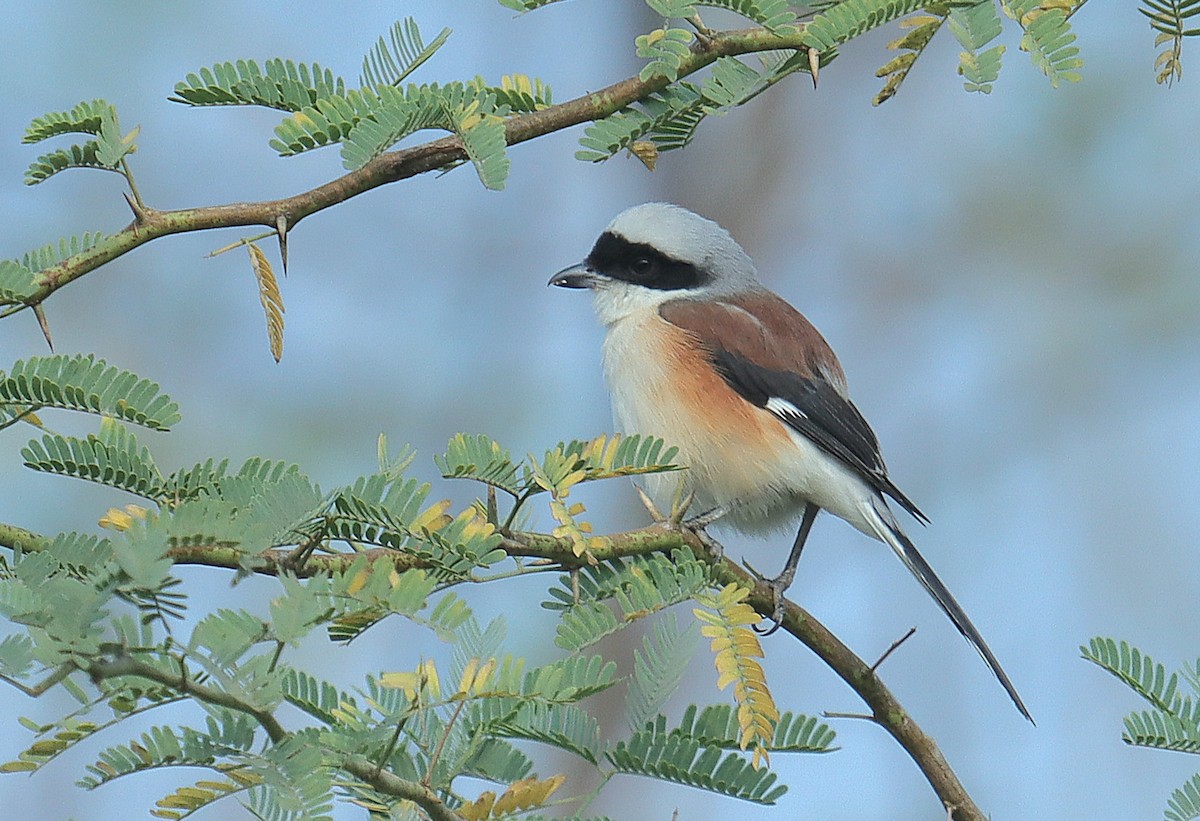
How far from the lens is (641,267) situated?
419 centimetres

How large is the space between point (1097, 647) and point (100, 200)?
16.5 feet

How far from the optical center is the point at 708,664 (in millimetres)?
5988

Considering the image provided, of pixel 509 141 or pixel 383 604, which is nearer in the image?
pixel 383 604

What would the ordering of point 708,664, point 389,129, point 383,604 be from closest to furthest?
1. point 383,604
2. point 389,129
3. point 708,664

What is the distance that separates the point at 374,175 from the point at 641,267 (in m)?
2.14

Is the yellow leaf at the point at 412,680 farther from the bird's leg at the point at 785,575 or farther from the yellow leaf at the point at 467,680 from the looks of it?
the bird's leg at the point at 785,575

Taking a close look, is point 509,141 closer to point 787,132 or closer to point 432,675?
point 432,675

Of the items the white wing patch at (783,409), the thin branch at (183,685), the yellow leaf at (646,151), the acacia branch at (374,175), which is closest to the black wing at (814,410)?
the white wing patch at (783,409)

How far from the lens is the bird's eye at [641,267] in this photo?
165 inches

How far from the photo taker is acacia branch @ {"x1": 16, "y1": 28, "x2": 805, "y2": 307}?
201cm

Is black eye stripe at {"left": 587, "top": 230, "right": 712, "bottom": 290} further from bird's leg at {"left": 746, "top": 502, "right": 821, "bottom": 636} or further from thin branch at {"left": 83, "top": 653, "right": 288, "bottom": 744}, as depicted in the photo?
thin branch at {"left": 83, "top": 653, "right": 288, "bottom": 744}

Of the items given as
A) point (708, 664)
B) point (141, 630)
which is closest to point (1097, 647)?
point (141, 630)

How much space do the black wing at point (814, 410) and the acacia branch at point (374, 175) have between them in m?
1.50

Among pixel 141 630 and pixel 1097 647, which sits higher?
pixel 1097 647
